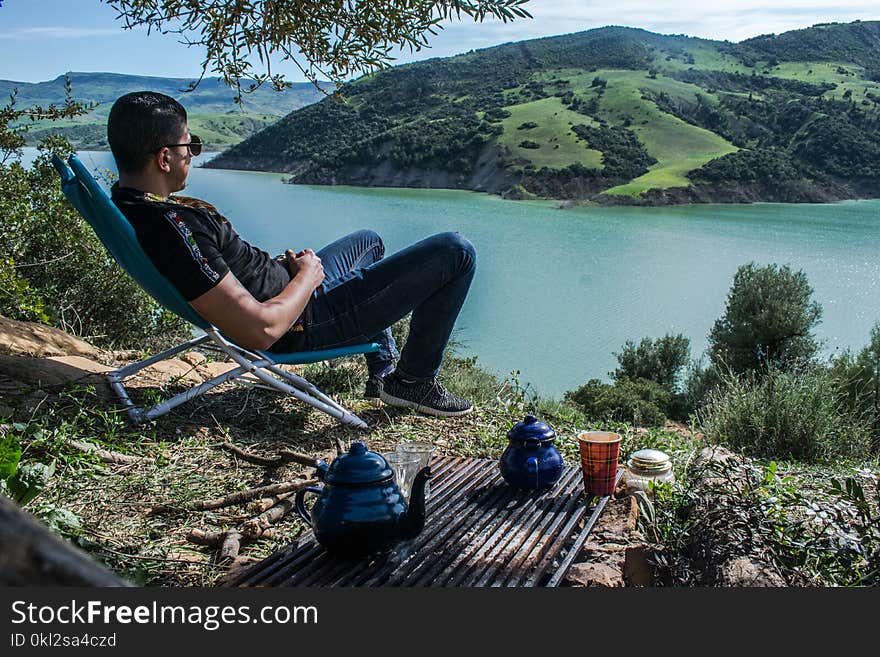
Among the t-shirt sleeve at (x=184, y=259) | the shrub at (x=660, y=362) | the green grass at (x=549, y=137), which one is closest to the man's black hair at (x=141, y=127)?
the t-shirt sleeve at (x=184, y=259)

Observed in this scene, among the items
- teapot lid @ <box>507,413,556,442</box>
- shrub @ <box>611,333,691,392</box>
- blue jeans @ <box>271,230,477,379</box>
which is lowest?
shrub @ <box>611,333,691,392</box>

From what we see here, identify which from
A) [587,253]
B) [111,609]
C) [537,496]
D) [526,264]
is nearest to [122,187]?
[537,496]

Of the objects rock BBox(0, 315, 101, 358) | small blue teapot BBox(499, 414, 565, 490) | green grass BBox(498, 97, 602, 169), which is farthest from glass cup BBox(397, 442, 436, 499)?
green grass BBox(498, 97, 602, 169)

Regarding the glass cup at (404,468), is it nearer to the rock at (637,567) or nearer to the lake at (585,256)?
the rock at (637,567)

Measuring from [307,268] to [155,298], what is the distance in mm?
563

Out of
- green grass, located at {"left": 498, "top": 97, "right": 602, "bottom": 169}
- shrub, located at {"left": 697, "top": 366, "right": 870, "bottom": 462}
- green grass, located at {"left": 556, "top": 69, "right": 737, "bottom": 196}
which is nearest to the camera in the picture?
shrub, located at {"left": 697, "top": 366, "right": 870, "bottom": 462}

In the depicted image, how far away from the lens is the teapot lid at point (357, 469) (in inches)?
65.6

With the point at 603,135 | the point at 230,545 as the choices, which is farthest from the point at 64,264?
the point at 603,135

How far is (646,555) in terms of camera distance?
1.90m

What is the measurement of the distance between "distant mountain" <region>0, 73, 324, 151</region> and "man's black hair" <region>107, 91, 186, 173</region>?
2.18 feet

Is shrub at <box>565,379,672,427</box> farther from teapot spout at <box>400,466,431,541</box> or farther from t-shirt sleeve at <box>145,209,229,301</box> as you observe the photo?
teapot spout at <box>400,466,431,541</box>

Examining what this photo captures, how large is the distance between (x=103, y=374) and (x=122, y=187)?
3.30ft

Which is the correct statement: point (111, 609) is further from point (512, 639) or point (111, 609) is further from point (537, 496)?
point (537, 496)

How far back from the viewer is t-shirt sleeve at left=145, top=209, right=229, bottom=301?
8.13ft
